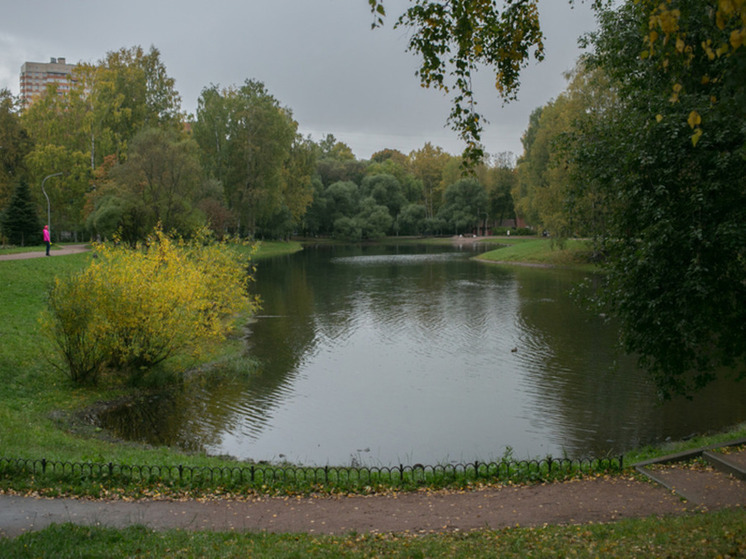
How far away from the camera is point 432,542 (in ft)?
20.0

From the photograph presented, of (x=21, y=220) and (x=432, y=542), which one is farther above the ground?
(x=21, y=220)

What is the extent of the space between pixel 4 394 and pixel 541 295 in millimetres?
28045

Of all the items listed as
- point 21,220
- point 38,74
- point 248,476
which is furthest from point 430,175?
point 38,74

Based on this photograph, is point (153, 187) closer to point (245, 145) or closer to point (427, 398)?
point (245, 145)

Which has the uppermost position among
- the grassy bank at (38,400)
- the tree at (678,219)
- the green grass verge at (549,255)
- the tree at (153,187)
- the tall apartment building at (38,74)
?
the tall apartment building at (38,74)

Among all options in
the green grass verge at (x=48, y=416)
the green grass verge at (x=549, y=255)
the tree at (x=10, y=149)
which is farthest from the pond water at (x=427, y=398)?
the tree at (x=10, y=149)

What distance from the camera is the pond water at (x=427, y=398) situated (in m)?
13.4

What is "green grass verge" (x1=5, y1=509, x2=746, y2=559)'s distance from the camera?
5.48 metres

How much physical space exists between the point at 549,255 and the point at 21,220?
42.3 m

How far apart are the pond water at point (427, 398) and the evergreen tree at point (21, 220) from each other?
23.7m

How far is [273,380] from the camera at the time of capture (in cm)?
1842

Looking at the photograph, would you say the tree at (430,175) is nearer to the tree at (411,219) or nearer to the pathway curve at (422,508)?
the tree at (411,219)

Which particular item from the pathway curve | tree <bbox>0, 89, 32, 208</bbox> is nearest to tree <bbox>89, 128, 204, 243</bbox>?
tree <bbox>0, 89, 32, 208</bbox>

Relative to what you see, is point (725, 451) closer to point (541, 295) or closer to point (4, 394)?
point (4, 394)
